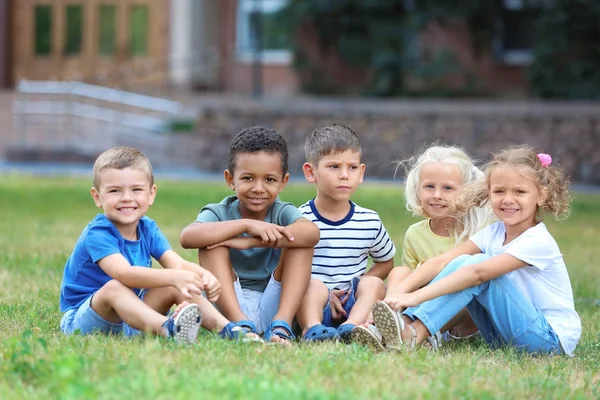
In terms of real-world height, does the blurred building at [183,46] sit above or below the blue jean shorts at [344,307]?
above

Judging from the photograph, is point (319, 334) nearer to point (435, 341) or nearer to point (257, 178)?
point (435, 341)

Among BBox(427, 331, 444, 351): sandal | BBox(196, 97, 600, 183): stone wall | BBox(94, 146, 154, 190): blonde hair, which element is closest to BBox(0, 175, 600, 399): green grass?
BBox(427, 331, 444, 351): sandal

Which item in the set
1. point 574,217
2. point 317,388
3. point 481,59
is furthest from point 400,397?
point 481,59

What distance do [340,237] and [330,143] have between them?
1.63 ft

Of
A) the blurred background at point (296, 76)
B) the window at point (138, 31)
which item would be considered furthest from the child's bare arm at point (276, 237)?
the window at point (138, 31)

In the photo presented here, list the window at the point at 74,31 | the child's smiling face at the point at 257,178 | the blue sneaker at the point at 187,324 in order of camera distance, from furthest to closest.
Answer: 1. the window at the point at 74,31
2. the child's smiling face at the point at 257,178
3. the blue sneaker at the point at 187,324

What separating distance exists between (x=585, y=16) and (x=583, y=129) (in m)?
2.39

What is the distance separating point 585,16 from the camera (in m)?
18.7

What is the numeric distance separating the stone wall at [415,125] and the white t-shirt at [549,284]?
1260 cm

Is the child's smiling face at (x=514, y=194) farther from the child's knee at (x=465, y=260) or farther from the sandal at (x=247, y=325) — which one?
the sandal at (x=247, y=325)

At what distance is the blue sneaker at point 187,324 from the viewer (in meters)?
4.51

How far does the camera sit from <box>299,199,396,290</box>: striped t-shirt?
541cm

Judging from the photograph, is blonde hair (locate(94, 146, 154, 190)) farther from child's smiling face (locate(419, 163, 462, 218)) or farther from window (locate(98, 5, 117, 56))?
window (locate(98, 5, 117, 56))

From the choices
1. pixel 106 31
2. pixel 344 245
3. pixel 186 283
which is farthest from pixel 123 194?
pixel 106 31
